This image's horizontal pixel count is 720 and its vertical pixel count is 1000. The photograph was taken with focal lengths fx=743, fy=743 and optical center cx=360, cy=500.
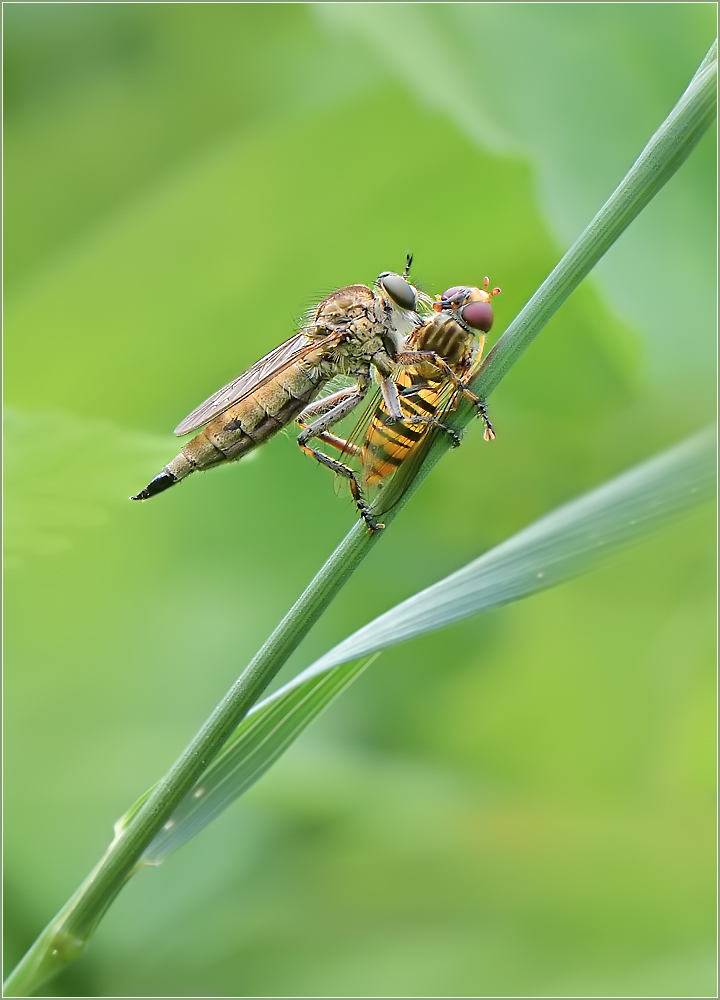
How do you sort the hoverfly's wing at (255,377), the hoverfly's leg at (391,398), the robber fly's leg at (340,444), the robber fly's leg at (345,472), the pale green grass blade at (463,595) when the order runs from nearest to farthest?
the pale green grass blade at (463,595)
the robber fly's leg at (345,472)
the hoverfly's leg at (391,398)
the robber fly's leg at (340,444)
the hoverfly's wing at (255,377)

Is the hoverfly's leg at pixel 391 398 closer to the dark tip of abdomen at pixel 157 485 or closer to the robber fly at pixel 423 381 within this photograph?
the robber fly at pixel 423 381

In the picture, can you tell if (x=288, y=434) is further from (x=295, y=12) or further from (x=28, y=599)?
(x=295, y=12)

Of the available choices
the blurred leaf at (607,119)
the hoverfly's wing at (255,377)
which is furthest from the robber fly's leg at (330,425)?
the blurred leaf at (607,119)

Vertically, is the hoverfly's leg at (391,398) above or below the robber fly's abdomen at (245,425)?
below

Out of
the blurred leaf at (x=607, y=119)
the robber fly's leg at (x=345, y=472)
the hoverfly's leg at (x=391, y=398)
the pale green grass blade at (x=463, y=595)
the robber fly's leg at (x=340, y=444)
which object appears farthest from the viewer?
the blurred leaf at (x=607, y=119)

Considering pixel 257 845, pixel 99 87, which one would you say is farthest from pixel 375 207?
pixel 257 845

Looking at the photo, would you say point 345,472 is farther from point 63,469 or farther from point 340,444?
point 63,469
